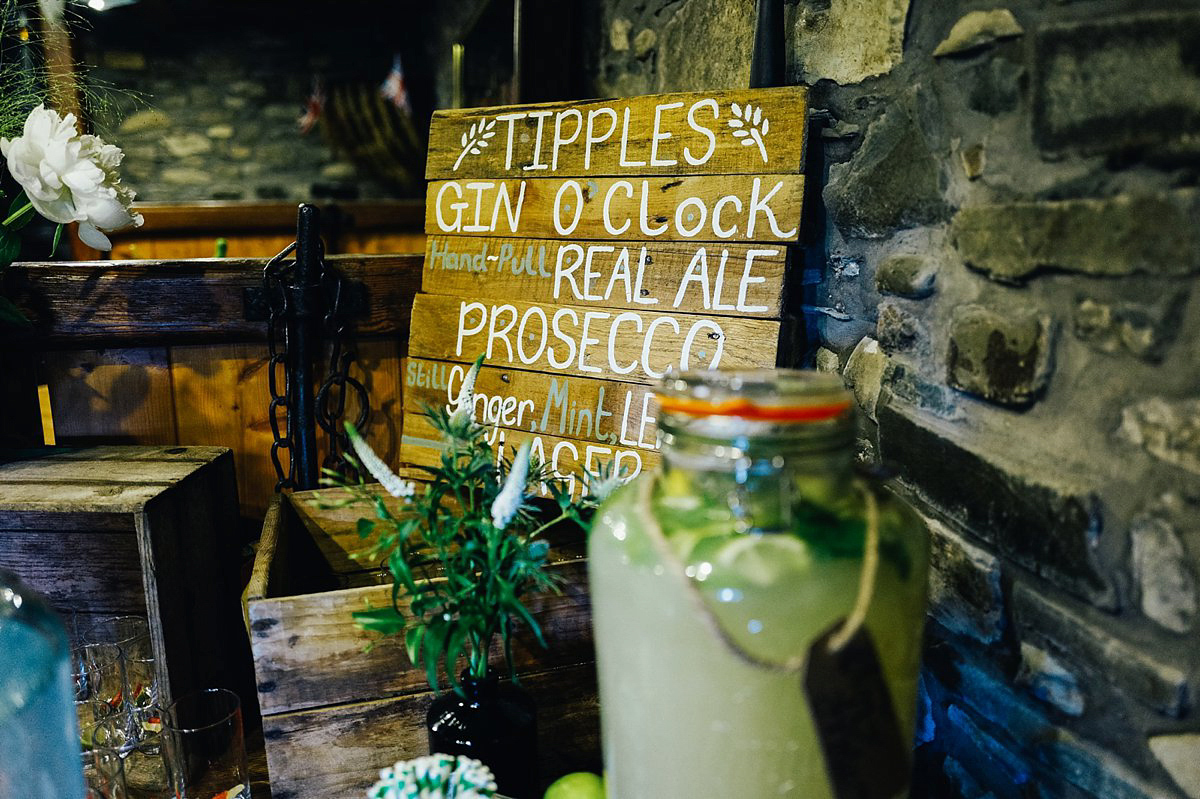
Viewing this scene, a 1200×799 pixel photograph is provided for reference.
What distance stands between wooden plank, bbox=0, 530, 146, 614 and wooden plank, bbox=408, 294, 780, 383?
689 mm

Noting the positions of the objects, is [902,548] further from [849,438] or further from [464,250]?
[464,250]

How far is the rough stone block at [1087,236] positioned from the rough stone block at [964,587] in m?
0.35

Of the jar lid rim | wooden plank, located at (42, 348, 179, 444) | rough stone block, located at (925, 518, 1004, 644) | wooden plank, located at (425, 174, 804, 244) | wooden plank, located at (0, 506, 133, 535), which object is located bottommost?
wooden plank, located at (0, 506, 133, 535)

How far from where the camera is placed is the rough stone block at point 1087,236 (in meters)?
0.75

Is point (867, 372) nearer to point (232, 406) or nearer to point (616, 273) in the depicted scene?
point (616, 273)

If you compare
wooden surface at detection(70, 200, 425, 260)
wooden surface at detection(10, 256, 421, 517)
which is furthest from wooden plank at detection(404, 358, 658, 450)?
wooden surface at detection(70, 200, 425, 260)

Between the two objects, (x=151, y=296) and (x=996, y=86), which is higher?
(x=996, y=86)

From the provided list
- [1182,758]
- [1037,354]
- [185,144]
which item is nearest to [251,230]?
[185,144]

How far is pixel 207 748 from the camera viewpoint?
4.24ft

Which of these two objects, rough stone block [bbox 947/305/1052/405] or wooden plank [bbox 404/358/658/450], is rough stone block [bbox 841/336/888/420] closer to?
rough stone block [bbox 947/305/1052/405]

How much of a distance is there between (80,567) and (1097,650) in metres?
1.64

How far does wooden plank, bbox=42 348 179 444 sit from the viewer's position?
1879 millimetres

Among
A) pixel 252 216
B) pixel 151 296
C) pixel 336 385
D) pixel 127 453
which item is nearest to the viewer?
pixel 127 453

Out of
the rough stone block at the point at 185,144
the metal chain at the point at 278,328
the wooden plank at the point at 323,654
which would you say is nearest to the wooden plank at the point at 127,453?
the metal chain at the point at 278,328
